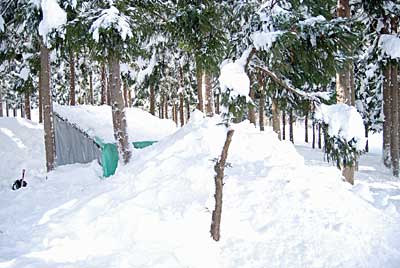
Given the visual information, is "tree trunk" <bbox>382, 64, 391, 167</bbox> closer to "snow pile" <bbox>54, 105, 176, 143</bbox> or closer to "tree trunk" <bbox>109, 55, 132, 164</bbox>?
"snow pile" <bbox>54, 105, 176, 143</bbox>

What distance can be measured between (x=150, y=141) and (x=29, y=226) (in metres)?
5.74

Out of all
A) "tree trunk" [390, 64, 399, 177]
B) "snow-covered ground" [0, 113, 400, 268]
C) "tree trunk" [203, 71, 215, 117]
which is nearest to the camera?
"snow-covered ground" [0, 113, 400, 268]

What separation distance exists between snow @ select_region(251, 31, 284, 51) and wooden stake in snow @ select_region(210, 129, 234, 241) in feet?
3.94

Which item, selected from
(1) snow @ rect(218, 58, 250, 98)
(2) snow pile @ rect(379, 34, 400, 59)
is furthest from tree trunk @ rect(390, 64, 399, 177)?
(1) snow @ rect(218, 58, 250, 98)

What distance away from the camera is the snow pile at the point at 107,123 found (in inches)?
490

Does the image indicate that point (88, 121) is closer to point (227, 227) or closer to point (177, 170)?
A: point (177, 170)

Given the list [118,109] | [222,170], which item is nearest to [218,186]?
[222,170]

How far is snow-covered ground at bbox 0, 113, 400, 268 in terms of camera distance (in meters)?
4.79

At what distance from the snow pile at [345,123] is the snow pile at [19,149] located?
11303 millimetres

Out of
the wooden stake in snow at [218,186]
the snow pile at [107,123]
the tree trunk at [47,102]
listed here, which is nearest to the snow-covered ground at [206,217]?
the wooden stake in snow at [218,186]

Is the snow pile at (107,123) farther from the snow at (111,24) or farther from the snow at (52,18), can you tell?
the snow at (111,24)

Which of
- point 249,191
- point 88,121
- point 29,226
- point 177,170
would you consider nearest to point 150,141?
point 88,121

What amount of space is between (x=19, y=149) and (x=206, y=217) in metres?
12.5

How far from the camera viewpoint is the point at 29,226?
6.98m
